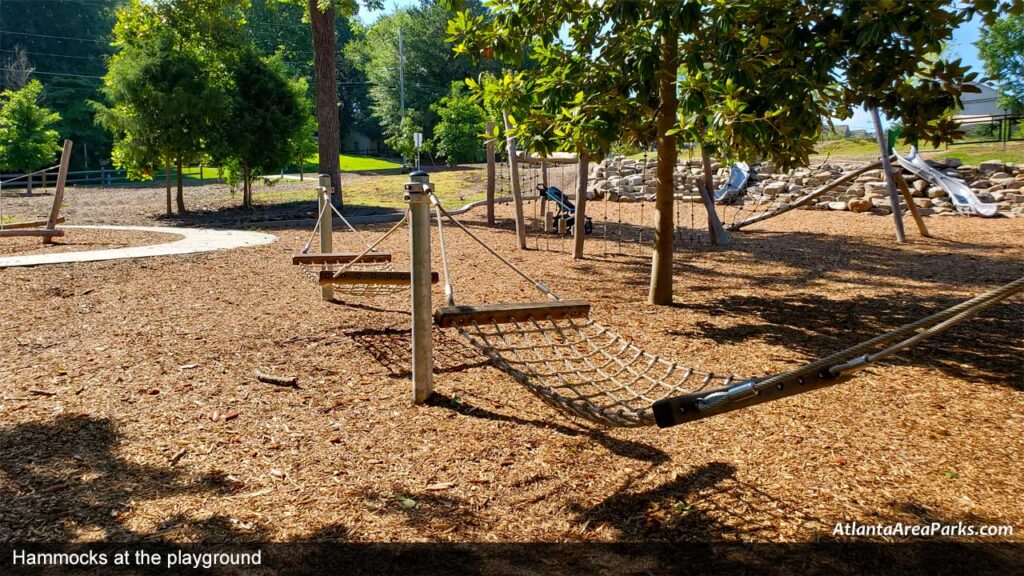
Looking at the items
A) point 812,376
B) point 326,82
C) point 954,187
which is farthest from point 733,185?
point 812,376

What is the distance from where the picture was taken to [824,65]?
482cm

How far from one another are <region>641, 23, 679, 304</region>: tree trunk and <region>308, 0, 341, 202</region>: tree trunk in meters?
12.1

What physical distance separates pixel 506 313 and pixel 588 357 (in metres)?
0.70

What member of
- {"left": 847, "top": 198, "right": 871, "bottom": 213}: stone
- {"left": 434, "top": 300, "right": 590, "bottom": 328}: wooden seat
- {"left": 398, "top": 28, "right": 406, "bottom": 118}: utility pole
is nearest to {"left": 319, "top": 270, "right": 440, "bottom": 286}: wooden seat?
{"left": 434, "top": 300, "right": 590, "bottom": 328}: wooden seat

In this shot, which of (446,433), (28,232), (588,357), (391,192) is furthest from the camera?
(391,192)

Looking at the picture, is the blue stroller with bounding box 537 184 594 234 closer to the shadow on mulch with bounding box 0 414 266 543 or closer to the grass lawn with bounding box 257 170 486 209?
the grass lawn with bounding box 257 170 486 209

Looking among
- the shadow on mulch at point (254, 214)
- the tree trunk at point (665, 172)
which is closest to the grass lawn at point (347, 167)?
the shadow on mulch at point (254, 214)

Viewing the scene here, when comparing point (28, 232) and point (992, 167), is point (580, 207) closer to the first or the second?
point (28, 232)

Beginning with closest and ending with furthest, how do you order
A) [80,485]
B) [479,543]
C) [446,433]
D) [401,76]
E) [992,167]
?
[479,543] → [80,485] → [446,433] → [992,167] → [401,76]

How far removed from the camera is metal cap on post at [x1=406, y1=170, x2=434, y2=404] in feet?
13.6

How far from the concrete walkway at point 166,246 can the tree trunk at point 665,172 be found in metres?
6.83

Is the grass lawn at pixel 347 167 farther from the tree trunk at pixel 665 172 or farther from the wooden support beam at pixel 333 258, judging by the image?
the tree trunk at pixel 665 172

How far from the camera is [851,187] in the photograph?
17797 millimetres

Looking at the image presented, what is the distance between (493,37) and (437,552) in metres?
4.71
